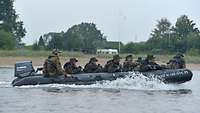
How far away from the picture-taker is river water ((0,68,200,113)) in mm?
18981

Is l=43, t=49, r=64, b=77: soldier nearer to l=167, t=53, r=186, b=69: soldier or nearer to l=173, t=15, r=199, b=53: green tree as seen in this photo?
l=167, t=53, r=186, b=69: soldier

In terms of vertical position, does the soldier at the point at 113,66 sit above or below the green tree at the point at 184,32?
below

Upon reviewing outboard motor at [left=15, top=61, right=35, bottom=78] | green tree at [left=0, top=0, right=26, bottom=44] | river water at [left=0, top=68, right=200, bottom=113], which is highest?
green tree at [left=0, top=0, right=26, bottom=44]

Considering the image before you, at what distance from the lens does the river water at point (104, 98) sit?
1898cm

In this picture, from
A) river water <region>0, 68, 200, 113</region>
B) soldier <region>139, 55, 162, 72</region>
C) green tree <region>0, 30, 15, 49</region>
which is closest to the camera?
river water <region>0, 68, 200, 113</region>

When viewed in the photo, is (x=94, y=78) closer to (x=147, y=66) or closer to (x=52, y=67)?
(x=52, y=67)

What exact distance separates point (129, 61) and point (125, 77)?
5.66ft

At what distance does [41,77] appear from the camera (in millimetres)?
25828

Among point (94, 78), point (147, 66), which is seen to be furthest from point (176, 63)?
point (94, 78)

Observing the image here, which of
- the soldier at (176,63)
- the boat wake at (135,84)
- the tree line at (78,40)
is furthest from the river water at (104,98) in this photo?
the tree line at (78,40)

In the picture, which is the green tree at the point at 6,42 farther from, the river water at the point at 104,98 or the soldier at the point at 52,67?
the soldier at the point at 52,67

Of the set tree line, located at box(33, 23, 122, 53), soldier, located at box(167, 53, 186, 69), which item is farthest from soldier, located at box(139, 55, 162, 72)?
tree line, located at box(33, 23, 122, 53)

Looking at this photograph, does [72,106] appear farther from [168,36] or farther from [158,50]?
[168,36]

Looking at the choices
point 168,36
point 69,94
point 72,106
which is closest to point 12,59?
point 69,94
